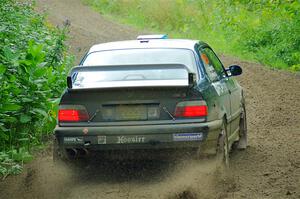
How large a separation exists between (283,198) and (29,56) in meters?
4.10

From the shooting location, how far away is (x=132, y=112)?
7.16 metres

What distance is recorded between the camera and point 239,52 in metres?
26.4

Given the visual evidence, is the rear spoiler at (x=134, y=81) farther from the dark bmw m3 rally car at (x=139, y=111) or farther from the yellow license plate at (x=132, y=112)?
the yellow license plate at (x=132, y=112)

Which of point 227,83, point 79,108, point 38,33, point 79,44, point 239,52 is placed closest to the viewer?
point 79,108

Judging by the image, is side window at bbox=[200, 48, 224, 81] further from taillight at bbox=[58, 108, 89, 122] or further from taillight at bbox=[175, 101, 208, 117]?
taillight at bbox=[58, 108, 89, 122]

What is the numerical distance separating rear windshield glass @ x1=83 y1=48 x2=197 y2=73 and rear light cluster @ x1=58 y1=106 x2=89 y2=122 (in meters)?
0.92

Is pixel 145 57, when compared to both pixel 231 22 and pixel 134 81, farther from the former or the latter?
pixel 231 22

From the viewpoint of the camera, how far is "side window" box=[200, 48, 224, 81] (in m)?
8.21

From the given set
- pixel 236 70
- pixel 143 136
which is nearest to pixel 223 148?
pixel 143 136

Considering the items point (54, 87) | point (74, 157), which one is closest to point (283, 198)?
point (74, 157)

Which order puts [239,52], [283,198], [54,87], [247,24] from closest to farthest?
1. [283,198]
2. [54,87]
3. [239,52]
4. [247,24]

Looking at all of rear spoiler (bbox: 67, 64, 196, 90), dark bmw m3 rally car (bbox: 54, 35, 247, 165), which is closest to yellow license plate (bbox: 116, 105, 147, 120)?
dark bmw m3 rally car (bbox: 54, 35, 247, 165)

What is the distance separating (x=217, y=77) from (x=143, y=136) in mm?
1783

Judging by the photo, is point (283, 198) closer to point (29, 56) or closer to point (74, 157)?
point (74, 157)
